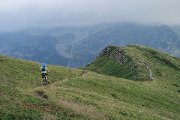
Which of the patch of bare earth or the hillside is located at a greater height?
the hillside

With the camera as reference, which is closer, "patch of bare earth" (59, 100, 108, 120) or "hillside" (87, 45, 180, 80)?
"patch of bare earth" (59, 100, 108, 120)

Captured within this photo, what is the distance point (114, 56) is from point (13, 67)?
2406 inches

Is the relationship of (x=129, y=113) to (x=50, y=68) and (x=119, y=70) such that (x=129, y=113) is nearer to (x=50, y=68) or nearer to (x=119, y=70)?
(x=50, y=68)

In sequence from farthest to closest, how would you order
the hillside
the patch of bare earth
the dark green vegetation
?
1. the hillside
2. the patch of bare earth
3. the dark green vegetation

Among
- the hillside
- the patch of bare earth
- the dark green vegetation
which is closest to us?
the dark green vegetation

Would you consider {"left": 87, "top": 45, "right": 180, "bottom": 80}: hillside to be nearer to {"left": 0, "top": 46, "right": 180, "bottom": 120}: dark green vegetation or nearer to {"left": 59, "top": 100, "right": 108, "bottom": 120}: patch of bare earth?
{"left": 0, "top": 46, "right": 180, "bottom": 120}: dark green vegetation

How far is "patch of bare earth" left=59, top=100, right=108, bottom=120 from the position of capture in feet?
184

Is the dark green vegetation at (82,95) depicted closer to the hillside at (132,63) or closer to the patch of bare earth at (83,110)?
the patch of bare earth at (83,110)

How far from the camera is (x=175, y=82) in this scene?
111438mm

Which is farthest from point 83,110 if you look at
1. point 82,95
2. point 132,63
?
point 132,63

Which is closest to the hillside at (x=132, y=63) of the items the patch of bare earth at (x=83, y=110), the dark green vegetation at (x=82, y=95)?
the dark green vegetation at (x=82, y=95)

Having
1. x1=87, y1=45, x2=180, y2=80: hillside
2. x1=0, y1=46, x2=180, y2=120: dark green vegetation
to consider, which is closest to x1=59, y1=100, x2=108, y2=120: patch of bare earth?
x1=0, y1=46, x2=180, y2=120: dark green vegetation

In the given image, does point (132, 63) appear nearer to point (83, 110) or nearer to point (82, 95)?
point (82, 95)

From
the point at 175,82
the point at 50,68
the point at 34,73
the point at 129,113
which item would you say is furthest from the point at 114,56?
the point at 129,113
